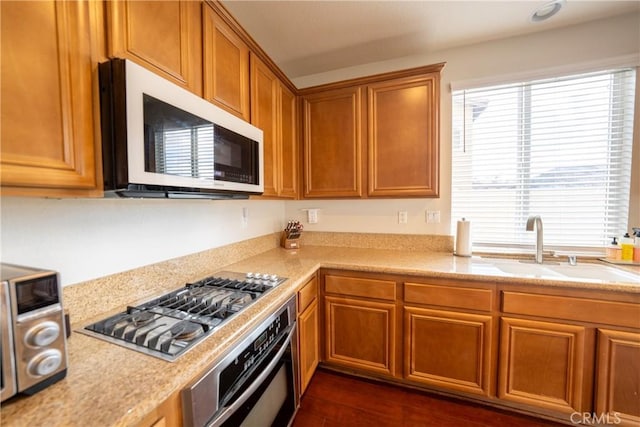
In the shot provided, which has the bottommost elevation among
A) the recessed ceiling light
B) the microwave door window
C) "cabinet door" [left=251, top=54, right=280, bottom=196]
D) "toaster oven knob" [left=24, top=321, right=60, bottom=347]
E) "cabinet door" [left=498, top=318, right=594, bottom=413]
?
"cabinet door" [left=498, top=318, right=594, bottom=413]

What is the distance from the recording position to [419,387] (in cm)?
171

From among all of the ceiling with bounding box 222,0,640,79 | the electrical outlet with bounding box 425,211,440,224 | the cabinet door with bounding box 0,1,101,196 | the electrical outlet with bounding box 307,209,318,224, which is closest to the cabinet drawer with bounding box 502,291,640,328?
the electrical outlet with bounding box 425,211,440,224

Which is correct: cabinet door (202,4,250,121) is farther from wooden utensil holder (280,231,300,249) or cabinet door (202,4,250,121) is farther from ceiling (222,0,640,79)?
wooden utensil holder (280,231,300,249)

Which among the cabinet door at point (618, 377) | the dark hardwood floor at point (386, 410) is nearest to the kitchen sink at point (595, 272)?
the cabinet door at point (618, 377)

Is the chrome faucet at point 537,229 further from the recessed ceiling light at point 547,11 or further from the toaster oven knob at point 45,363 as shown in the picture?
the toaster oven knob at point 45,363

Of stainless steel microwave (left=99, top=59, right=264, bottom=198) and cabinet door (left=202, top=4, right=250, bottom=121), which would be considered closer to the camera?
stainless steel microwave (left=99, top=59, right=264, bottom=198)

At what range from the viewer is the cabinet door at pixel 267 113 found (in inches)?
60.4

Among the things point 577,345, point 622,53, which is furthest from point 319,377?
point 622,53

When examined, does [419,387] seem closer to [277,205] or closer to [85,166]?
[277,205]

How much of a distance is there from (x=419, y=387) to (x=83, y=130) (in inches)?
88.1

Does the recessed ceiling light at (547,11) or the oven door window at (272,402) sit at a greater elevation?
the recessed ceiling light at (547,11)

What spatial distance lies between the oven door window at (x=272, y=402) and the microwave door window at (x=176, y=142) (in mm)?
837

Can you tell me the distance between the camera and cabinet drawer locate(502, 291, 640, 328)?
1.28 m

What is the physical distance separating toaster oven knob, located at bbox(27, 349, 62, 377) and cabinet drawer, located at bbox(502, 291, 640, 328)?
6.31ft
